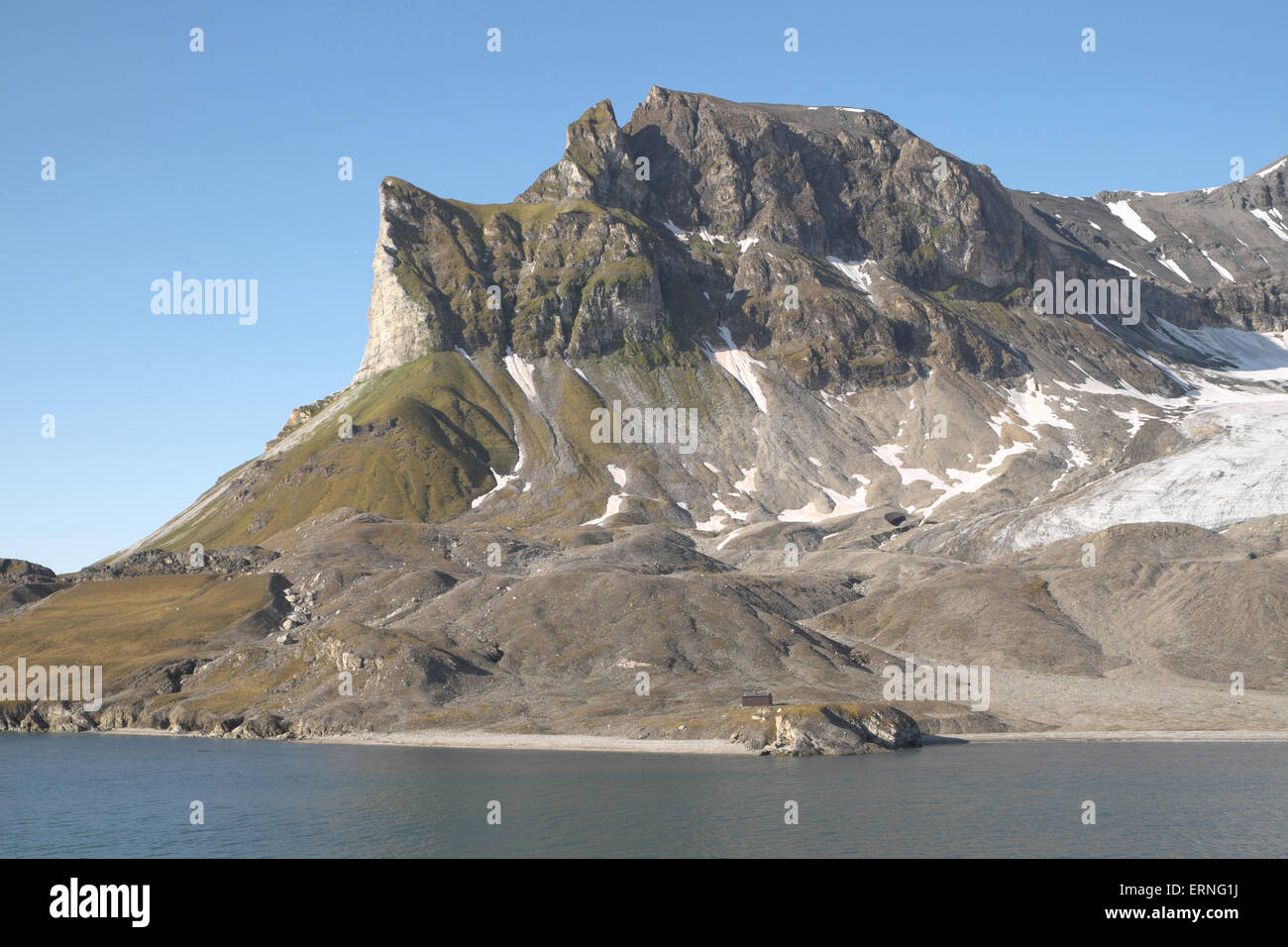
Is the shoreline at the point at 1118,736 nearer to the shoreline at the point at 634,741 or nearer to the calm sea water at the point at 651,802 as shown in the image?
the shoreline at the point at 634,741

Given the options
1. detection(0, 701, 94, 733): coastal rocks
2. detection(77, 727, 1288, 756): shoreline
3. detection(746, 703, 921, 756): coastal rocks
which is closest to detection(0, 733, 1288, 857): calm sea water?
detection(746, 703, 921, 756): coastal rocks

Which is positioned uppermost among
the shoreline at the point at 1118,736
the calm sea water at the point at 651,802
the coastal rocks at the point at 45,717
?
the calm sea water at the point at 651,802

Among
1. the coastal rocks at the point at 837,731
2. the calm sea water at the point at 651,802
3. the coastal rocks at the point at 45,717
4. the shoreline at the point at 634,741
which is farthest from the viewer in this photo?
the coastal rocks at the point at 45,717

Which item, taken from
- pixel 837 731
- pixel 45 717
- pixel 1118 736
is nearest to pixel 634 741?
pixel 837 731

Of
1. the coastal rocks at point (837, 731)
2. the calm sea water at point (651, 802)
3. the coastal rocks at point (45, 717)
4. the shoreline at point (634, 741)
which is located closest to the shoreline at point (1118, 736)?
the shoreline at point (634, 741)

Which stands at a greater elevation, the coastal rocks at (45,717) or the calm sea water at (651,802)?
the calm sea water at (651,802)

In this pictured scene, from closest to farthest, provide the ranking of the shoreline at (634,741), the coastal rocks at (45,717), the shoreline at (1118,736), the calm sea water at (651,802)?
1. the calm sea water at (651,802)
2. the shoreline at (634,741)
3. the shoreline at (1118,736)
4. the coastal rocks at (45,717)

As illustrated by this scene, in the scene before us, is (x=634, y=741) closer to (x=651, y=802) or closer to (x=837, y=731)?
(x=837, y=731)

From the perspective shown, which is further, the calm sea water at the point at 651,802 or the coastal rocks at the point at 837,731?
the coastal rocks at the point at 837,731
